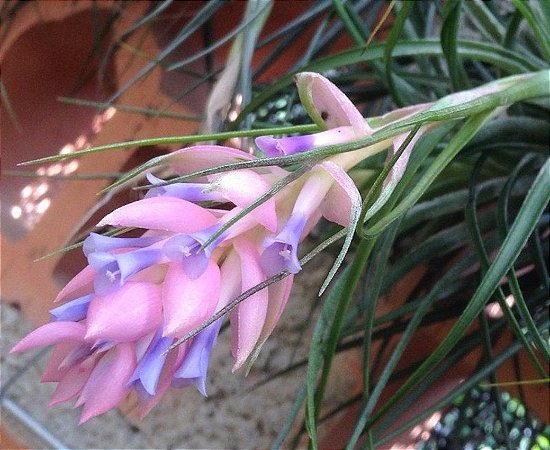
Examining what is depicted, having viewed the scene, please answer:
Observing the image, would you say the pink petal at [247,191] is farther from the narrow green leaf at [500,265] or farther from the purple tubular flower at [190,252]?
the narrow green leaf at [500,265]

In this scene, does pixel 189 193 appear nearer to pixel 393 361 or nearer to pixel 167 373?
pixel 167 373

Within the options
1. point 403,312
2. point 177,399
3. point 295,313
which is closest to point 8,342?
point 177,399

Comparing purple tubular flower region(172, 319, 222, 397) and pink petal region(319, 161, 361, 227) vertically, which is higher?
pink petal region(319, 161, 361, 227)

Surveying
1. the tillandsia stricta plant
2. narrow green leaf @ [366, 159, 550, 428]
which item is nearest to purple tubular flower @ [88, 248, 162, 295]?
the tillandsia stricta plant

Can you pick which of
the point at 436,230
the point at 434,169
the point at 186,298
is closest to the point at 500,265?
the point at 434,169

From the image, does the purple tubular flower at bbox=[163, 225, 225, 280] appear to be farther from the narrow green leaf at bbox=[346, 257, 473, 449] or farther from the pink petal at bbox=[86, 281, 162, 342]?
the narrow green leaf at bbox=[346, 257, 473, 449]

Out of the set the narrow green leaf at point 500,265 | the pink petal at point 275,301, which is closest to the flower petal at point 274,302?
the pink petal at point 275,301

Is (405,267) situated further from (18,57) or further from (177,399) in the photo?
(18,57)
